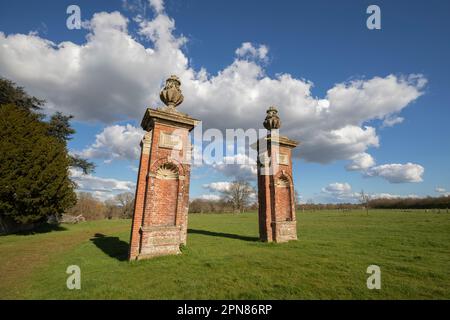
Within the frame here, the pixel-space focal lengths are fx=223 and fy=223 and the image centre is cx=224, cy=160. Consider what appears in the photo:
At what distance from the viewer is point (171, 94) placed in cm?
1064

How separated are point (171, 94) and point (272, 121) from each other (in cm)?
603

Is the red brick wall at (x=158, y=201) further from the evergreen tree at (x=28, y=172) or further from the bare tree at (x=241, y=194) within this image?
the bare tree at (x=241, y=194)

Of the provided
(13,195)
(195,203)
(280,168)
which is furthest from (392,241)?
(195,203)

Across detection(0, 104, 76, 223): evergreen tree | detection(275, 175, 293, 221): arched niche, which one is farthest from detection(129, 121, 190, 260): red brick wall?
detection(0, 104, 76, 223): evergreen tree

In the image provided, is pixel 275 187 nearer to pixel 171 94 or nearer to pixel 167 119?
pixel 167 119

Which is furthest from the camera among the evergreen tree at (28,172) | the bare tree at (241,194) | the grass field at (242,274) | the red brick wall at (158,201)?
the bare tree at (241,194)

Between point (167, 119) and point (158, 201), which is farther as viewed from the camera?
point (167, 119)

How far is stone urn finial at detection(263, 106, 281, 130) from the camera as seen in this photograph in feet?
43.5

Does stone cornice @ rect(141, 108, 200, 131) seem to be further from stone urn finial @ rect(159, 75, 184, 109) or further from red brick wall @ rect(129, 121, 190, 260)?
stone urn finial @ rect(159, 75, 184, 109)

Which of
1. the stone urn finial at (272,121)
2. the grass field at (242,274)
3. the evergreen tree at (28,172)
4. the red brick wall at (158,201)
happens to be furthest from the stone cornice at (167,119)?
the evergreen tree at (28,172)

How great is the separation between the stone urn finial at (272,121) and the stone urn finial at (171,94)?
5296 millimetres

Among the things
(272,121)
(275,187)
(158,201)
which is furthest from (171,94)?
(275,187)

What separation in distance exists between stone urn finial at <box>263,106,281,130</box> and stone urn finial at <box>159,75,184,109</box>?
17.4 ft

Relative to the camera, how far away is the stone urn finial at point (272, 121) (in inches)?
522
